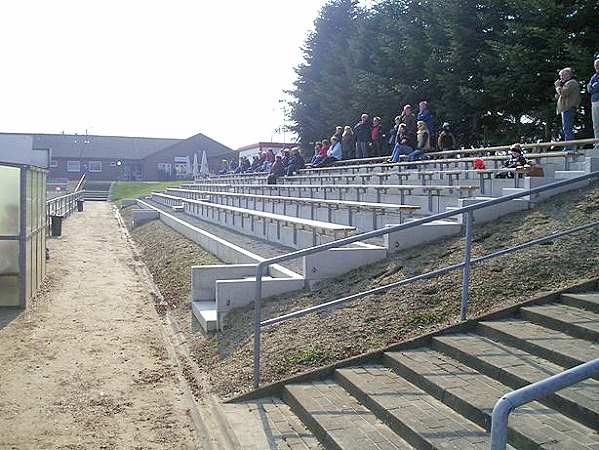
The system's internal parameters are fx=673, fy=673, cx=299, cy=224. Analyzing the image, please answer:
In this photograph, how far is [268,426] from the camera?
548 cm

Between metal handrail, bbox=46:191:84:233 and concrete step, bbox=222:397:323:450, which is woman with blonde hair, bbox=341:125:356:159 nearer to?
metal handrail, bbox=46:191:84:233

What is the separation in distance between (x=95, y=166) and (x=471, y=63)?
7036 centimetres

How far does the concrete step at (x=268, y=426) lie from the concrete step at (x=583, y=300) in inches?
107

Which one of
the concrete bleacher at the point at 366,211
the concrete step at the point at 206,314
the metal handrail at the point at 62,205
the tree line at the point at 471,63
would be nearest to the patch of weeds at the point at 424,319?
the concrete bleacher at the point at 366,211

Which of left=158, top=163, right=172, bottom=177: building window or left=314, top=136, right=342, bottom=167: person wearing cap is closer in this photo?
left=314, top=136, right=342, bottom=167: person wearing cap

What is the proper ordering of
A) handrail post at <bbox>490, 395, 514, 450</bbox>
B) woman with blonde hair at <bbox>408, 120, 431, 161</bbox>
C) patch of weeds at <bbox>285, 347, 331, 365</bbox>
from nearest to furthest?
handrail post at <bbox>490, 395, 514, 450</bbox>, patch of weeds at <bbox>285, 347, 331, 365</bbox>, woman with blonde hair at <bbox>408, 120, 431, 161</bbox>

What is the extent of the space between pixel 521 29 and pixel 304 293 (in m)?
16.1

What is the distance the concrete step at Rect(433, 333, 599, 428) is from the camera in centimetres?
441

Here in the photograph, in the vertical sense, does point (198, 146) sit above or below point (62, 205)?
above

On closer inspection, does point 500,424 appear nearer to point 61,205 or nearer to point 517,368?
point 517,368

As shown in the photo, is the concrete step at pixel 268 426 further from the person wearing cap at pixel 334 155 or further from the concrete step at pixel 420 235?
the person wearing cap at pixel 334 155

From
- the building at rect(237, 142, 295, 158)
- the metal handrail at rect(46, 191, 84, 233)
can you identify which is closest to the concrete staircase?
the metal handrail at rect(46, 191, 84, 233)

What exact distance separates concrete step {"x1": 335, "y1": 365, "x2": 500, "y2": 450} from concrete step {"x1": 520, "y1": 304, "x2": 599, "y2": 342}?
4.41 ft

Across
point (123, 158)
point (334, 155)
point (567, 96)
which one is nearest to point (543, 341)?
point (567, 96)
